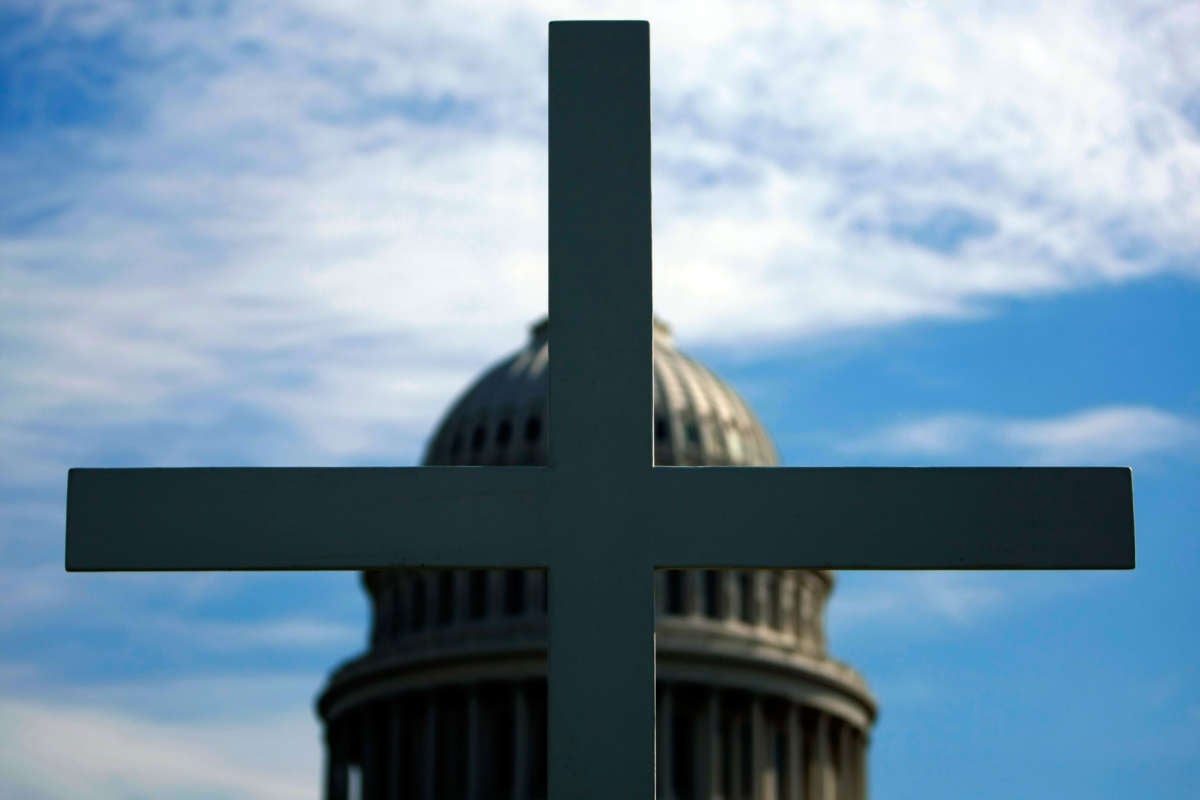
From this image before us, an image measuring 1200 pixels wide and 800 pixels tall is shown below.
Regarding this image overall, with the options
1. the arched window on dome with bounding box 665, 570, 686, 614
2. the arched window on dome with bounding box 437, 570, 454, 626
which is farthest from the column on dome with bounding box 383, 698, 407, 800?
the arched window on dome with bounding box 665, 570, 686, 614

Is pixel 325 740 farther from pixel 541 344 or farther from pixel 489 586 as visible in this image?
pixel 541 344

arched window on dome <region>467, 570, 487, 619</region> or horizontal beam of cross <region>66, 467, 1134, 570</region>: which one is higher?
arched window on dome <region>467, 570, 487, 619</region>

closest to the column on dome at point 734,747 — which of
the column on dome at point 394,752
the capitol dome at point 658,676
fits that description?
the capitol dome at point 658,676

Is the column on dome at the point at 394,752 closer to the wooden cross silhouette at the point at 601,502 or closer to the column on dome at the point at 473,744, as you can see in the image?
the column on dome at the point at 473,744

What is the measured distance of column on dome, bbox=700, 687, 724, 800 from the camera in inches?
3703

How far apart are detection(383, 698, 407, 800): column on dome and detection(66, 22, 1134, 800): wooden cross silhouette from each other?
8946 centimetres

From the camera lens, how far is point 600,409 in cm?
909

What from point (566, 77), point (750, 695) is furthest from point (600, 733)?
point (750, 695)

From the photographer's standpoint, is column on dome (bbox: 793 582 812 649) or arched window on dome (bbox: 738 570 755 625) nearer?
arched window on dome (bbox: 738 570 755 625)

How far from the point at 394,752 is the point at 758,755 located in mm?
14854

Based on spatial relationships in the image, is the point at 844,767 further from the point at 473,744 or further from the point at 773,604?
the point at 473,744

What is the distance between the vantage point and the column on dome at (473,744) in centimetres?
9450

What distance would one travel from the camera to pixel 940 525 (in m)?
9.09

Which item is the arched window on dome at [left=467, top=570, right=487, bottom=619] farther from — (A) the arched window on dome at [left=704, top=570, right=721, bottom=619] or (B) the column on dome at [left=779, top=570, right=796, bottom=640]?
(B) the column on dome at [left=779, top=570, right=796, bottom=640]
